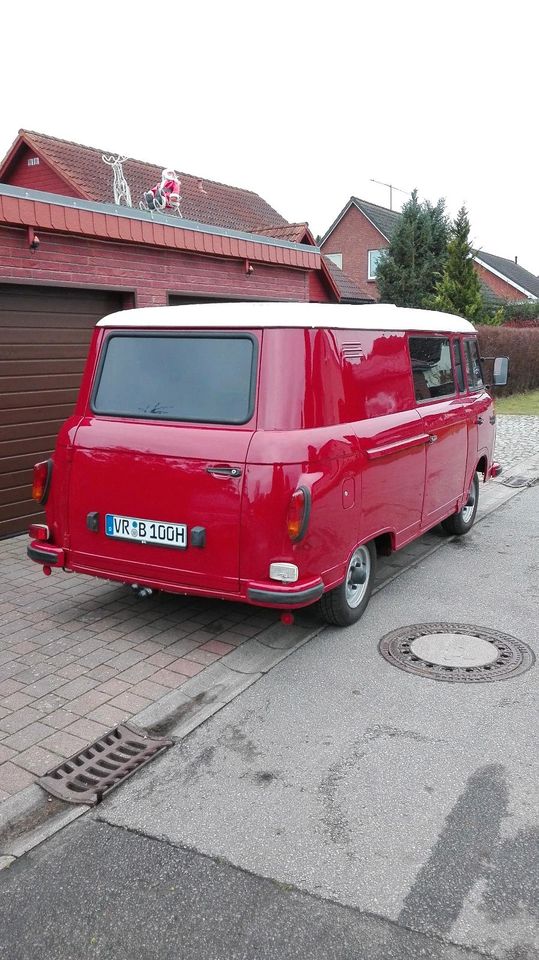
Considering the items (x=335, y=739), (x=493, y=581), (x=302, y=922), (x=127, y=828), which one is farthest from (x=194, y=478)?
(x=493, y=581)

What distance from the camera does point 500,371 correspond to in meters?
7.99

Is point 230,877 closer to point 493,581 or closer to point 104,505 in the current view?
point 104,505

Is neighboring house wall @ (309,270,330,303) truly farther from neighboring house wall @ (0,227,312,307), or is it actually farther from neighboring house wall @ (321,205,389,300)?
neighboring house wall @ (321,205,389,300)

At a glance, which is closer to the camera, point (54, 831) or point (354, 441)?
point (54, 831)

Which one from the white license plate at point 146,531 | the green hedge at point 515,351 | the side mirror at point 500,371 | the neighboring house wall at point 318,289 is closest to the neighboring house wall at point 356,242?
the green hedge at point 515,351

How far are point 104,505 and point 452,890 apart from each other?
2.96m

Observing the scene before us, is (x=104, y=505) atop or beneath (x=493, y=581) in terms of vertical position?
atop

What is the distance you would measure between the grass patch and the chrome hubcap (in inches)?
611

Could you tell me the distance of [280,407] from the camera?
452 cm

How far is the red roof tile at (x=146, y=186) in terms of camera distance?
18656mm

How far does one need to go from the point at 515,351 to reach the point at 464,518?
684 inches

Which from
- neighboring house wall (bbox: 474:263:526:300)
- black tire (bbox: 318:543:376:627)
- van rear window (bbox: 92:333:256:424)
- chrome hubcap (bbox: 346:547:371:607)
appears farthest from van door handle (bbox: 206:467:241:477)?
neighboring house wall (bbox: 474:263:526:300)

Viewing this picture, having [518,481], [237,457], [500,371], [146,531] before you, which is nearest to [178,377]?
[237,457]

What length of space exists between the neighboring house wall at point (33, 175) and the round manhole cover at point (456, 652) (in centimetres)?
1857
